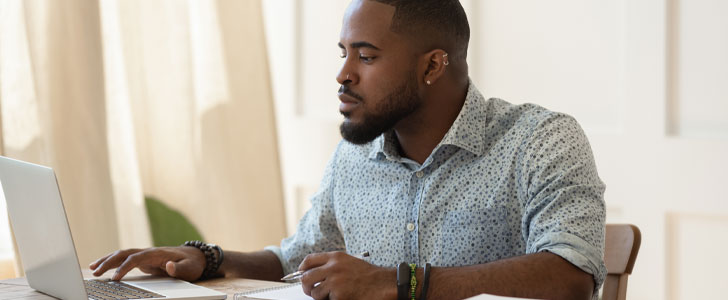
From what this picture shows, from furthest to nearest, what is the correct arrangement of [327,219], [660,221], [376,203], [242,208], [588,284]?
[242,208], [660,221], [327,219], [376,203], [588,284]

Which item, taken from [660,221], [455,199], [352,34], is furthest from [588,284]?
[660,221]

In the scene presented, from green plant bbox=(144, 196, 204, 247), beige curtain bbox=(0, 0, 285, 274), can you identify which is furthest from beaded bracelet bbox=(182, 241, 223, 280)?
green plant bbox=(144, 196, 204, 247)

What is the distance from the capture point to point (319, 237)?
1.70m

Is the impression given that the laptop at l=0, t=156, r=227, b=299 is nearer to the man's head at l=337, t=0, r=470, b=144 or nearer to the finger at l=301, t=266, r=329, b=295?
the finger at l=301, t=266, r=329, b=295

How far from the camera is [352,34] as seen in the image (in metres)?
1.51

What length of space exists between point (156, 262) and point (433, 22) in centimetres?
→ 64

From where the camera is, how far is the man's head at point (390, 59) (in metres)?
1.50

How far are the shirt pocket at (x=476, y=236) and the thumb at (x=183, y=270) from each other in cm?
43

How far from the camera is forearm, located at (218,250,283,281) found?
1565mm

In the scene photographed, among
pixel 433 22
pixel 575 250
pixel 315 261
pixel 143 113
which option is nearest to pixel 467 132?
pixel 433 22

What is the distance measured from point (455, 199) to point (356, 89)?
0.85ft

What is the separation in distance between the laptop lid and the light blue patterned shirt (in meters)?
0.58

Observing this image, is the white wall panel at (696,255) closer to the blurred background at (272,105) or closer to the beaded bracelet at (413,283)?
the blurred background at (272,105)

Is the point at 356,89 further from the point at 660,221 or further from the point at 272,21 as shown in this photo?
the point at 272,21
